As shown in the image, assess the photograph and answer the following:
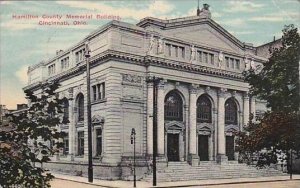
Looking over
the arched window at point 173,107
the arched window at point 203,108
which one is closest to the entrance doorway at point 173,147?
the arched window at point 173,107

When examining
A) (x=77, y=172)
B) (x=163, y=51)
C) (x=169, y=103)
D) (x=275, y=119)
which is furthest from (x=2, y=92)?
(x=169, y=103)

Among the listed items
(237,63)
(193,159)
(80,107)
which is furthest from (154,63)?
(193,159)

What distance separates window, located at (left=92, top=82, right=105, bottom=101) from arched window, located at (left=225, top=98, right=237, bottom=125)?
16.1 feet

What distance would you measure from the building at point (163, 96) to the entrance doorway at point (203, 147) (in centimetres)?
4

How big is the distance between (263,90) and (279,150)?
1.29 metres

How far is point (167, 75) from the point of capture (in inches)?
748

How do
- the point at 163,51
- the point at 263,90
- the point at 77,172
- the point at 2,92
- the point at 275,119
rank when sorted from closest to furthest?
the point at 2,92, the point at 275,119, the point at 263,90, the point at 77,172, the point at 163,51

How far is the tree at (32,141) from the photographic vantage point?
484 cm

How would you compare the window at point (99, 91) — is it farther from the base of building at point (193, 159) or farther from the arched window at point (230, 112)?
the base of building at point (193, 159)

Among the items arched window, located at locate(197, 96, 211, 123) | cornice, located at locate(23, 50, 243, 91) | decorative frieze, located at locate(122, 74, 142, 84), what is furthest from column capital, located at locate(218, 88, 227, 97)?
decorative frieze, located at locate(122, 74, 142, 84)

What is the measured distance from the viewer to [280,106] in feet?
26.5

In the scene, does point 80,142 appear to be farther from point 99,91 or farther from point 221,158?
point 221,158

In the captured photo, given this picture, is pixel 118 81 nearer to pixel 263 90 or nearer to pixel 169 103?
pixel 169 103

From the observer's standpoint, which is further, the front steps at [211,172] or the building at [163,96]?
the front steps at [211,172]
